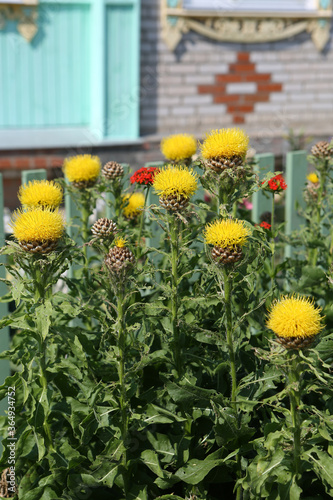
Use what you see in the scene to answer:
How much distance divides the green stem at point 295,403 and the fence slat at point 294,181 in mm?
1781

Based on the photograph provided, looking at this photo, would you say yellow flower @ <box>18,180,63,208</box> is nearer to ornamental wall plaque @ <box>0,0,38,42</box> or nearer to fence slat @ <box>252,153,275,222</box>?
fence slat @ <box>252,153,275,222</box>

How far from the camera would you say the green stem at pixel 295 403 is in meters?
1.92

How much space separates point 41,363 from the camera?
2.21 meters

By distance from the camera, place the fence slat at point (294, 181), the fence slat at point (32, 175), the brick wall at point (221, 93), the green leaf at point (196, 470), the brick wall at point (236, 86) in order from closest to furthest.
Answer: the green leaf at point (196, 470)
the fence slat at point (32, 175)
the fence slat at point (294, 181)
the brick wall at point (221, 93)
the brick wall at point (236, 86)

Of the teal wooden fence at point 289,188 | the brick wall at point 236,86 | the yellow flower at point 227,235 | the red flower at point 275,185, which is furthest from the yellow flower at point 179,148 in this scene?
the brick wall at point 236,86

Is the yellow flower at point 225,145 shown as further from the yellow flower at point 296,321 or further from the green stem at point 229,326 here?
the yellow flower at point 296,321

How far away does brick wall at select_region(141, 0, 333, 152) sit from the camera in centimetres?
728

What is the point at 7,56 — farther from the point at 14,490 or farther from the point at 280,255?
the point at 14,490

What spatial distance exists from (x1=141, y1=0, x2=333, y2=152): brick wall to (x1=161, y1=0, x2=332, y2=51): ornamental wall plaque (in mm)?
92

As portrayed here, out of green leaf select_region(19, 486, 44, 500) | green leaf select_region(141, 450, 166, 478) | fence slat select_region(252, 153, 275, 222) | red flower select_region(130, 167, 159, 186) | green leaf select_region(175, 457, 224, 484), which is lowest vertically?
green leaf select_region(19, 486, 44, 500)

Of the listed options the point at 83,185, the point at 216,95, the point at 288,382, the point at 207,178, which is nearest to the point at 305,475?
the point at 288,382

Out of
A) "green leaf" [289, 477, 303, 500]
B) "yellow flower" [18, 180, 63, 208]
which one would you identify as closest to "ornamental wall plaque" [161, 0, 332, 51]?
"yellow flower" [18, 180, 63, 208]

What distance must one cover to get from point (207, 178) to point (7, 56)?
15.9 feet

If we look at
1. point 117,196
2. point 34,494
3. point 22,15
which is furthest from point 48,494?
point 22,15
